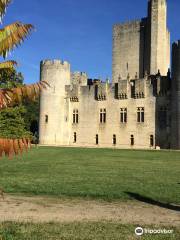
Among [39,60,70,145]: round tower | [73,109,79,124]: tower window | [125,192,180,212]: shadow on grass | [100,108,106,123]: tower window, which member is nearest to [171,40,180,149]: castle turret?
[100,108,106,123]: tower window

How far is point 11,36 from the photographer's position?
5.62 metres

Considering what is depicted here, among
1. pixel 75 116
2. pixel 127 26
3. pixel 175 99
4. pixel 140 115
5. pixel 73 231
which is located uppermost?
pixel 127 26

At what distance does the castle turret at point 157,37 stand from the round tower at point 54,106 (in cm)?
1087

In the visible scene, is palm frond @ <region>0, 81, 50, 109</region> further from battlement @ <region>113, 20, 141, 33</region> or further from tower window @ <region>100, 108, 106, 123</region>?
battlement @ <region>113, 20, 141, 33</region>

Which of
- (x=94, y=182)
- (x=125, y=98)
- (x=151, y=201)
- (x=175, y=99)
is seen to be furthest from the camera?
(x=125, y=98)

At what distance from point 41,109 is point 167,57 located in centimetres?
1811

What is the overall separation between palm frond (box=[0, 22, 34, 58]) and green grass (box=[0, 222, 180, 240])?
3.52 meters

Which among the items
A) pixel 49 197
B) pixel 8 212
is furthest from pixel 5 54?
pixel 49 197

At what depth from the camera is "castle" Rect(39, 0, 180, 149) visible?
48991mm

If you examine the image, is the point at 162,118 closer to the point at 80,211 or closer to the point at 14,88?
the point at 80,211

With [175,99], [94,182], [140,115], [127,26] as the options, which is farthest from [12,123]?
[94,182]

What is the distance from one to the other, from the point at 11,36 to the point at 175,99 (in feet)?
142

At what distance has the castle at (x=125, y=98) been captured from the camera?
4899 centimetres

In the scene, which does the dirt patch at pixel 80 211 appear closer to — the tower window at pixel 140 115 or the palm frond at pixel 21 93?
the palm frond at pixel 21 93
